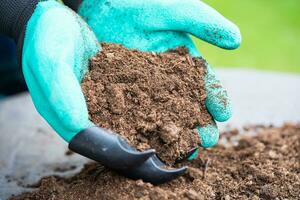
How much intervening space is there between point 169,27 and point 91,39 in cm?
30

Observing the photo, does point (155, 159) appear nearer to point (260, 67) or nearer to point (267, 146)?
point (267, 146)

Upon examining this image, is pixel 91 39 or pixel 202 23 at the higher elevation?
pixel 202 23

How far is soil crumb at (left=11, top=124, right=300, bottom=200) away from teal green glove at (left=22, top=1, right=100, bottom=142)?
0.63 ft

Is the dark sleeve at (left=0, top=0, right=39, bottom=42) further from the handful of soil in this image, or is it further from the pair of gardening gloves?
the handful of soil

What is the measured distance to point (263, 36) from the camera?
151 inches

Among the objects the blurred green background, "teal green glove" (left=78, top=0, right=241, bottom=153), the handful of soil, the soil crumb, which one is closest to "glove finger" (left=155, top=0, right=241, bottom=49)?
"teal green glove" (left=78, top=0, right=241, bottom=153)

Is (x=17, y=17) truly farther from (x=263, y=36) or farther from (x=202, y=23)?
(x=263, y=36)

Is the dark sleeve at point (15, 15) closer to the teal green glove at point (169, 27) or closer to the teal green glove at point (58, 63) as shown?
the teal green glove at point (58, 63)

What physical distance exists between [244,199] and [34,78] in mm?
720

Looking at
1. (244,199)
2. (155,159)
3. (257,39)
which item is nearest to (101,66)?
(155,159)

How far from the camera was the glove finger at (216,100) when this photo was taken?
1493mm

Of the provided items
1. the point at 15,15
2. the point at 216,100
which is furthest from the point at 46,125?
the point at 216,100

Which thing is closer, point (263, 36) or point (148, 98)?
point (148, 98)

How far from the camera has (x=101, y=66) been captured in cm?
143
